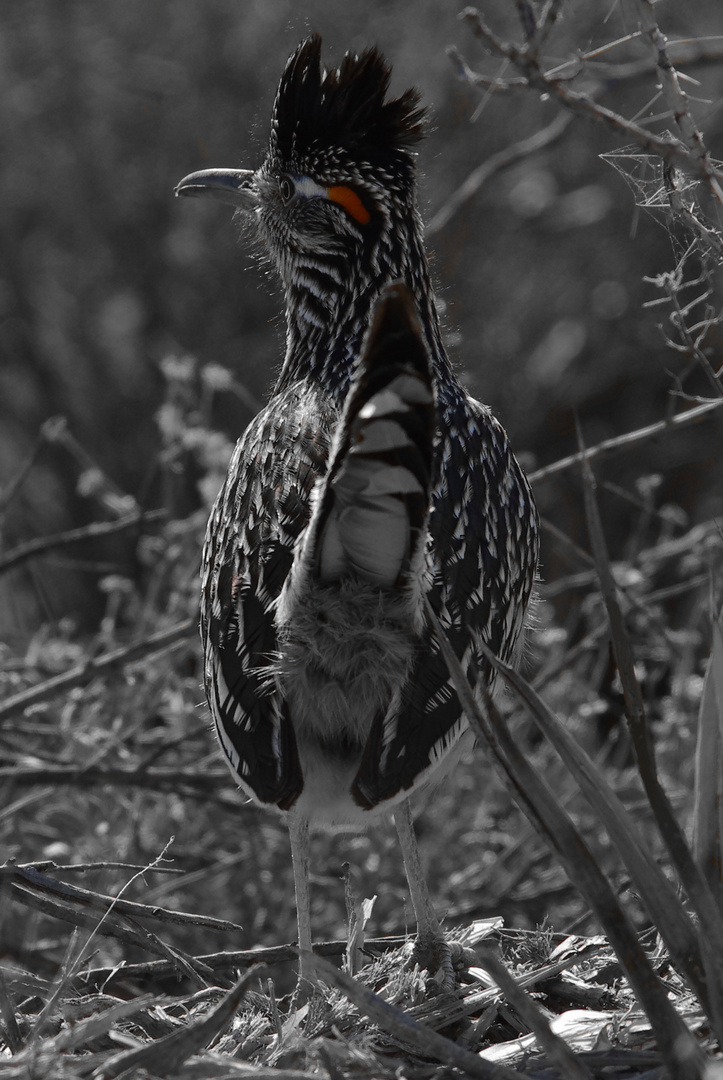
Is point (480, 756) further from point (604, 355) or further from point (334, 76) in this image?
point (604, 355)

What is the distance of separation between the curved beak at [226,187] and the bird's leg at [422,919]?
2.26 metres

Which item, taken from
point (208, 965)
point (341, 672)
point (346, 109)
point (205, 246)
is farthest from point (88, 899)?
point (205, 246)

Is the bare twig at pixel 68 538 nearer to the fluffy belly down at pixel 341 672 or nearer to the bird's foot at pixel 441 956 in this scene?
the fluffy belly down at pixel 341 672

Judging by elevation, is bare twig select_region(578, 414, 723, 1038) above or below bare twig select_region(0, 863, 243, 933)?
above

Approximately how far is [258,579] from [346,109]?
1677 millimetres

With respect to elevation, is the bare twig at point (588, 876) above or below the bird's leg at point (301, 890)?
above

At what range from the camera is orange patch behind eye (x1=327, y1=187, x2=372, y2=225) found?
166 inches

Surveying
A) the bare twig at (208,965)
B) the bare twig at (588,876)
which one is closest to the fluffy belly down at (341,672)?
the bare twig at (208,965)

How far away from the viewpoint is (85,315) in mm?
10570

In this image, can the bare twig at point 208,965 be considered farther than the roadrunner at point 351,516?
Yes

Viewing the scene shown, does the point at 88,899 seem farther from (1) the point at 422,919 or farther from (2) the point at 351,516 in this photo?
(2) the point at 351,516

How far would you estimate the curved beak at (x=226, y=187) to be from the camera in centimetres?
464

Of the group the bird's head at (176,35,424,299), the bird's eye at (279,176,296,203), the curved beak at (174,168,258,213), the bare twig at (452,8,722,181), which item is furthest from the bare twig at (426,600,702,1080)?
the curved beak at (174,168,258,213)

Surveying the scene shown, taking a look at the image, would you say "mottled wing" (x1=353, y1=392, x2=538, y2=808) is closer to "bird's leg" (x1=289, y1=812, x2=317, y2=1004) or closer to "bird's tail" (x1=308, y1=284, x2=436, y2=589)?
"bird's tail" (x1=308, y1=284, x2=436, y2=589)
